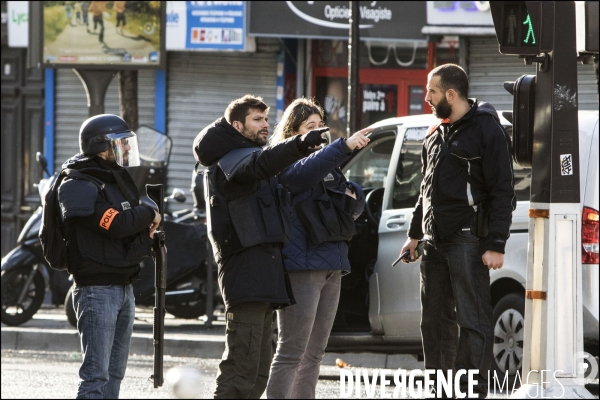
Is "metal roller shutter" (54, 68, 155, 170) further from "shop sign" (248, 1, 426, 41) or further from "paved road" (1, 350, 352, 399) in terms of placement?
"paved road" (1, 350, 352, 399)

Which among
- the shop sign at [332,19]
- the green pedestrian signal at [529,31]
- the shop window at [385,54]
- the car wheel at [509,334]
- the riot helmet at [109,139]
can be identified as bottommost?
the car wheel at [509,334]

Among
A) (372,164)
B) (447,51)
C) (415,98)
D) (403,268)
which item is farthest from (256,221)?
(415,98)

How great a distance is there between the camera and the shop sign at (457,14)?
45.2 feet

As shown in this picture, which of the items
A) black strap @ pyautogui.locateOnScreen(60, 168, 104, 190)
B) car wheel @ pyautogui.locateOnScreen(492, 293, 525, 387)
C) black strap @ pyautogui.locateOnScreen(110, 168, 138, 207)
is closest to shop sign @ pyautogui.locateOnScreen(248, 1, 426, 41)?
car wheel @ pyautogui.locateOnScreen(492, 293, 525, 387)

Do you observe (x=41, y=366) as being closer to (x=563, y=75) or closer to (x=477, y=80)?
(x=563, y=75)

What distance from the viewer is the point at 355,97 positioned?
11383mm

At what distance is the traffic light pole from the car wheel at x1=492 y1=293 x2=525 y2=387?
1.56 m

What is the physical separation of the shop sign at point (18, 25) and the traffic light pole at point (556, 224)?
11414 mm

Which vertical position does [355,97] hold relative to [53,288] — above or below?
above

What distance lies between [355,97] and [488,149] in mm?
5200

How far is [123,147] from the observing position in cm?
583

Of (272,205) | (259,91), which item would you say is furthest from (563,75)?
(259,91)

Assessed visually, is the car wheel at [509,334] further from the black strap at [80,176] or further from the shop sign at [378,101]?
the shop sign at [378,101]

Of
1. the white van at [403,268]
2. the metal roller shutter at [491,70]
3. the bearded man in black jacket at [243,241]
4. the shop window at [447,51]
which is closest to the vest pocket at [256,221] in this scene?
the bearded man in black jacket at [243,241]
